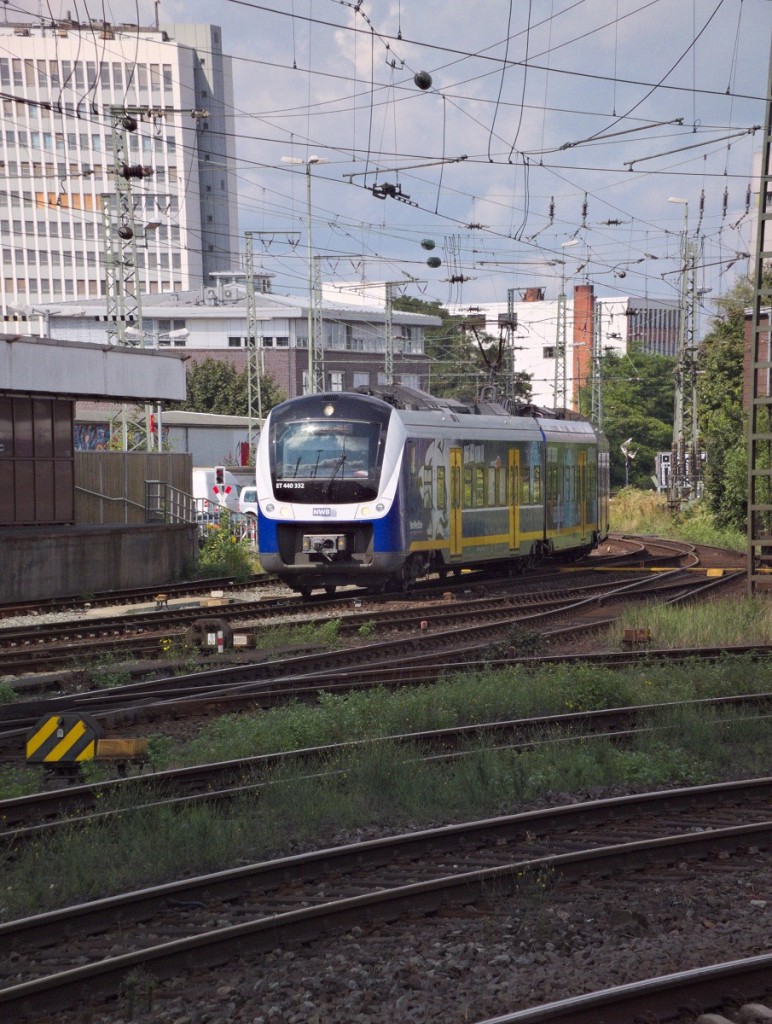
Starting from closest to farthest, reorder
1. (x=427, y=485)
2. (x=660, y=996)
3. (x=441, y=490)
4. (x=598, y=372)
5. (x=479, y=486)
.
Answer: (x=660, y=996), (x=427, y=485), (x=441, y=490), (x=479, y=486), (x=598, y=372)

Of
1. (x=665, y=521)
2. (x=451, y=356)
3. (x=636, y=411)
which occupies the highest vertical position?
Answer: (x=451, y=356)

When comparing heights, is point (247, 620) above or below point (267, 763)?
below

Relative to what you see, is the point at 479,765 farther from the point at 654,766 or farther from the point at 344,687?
the point at 344,687

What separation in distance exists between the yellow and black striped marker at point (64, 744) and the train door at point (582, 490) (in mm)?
21271

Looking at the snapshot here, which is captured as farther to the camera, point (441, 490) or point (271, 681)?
point (441, 490)

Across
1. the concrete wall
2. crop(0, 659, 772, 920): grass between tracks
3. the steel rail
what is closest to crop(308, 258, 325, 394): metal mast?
the concrete wall

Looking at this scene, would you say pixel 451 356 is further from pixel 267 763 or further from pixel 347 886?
pixel 347 886

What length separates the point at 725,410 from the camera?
41156mm

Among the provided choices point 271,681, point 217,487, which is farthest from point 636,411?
point 271,681

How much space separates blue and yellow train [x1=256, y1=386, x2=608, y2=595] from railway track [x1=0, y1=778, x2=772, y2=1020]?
1080 centimetres

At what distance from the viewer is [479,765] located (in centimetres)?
920

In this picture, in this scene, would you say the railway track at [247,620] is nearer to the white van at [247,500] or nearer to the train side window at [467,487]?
the train side window at [467,487]

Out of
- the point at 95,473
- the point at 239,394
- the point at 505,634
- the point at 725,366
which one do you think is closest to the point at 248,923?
the point at 505,634

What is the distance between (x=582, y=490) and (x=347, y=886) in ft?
76.5
